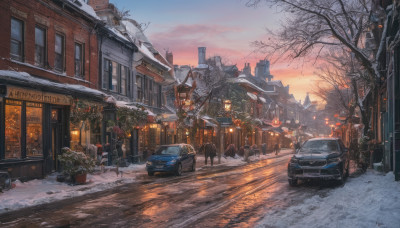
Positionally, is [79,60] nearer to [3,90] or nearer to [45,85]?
[45,85]

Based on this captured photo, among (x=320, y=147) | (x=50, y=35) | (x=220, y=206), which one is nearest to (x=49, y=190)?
(x=220, y=206)

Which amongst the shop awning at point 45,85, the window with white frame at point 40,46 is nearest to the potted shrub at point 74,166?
the shop awning at point 45,85

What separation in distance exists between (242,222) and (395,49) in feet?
31.5

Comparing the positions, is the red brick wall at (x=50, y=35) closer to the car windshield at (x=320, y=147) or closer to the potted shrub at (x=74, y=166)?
the potted shrub at (x=74, y=166)

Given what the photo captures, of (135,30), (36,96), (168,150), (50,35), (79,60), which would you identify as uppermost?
(135,30)

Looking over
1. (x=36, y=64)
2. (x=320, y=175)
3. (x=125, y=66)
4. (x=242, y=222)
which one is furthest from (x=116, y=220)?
(x=125, y=66)

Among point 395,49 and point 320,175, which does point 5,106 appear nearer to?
point 320,175

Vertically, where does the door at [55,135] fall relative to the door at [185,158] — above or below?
above

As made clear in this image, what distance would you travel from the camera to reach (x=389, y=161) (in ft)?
54.2

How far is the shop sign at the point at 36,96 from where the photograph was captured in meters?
14.3

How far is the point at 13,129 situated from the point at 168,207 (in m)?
8.64

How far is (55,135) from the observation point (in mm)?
18703

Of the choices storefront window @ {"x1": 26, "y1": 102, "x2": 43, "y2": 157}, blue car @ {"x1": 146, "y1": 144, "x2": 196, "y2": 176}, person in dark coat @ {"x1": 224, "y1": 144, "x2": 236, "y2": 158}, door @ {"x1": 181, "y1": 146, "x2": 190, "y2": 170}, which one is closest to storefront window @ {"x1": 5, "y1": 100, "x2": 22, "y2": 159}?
storefront window @ {"x1": 26, "y1": 102, "x2": 43, "y2": 157}

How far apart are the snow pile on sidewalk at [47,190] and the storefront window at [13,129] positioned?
1292 mm
